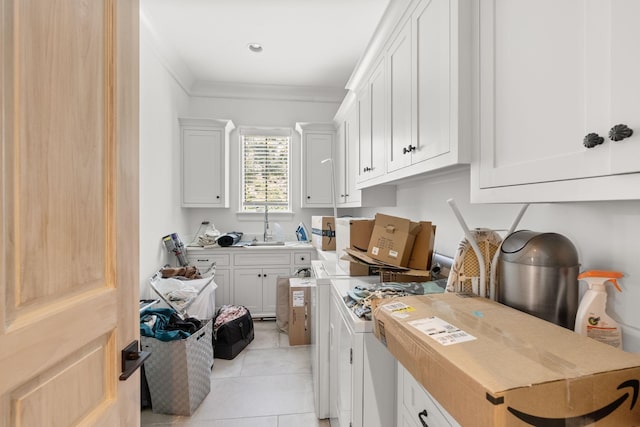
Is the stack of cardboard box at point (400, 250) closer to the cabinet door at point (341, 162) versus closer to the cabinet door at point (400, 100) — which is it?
the cabinet door at point (400, 100)

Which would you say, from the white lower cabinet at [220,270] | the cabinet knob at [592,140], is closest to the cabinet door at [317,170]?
the white lower cabinet at [220,270]

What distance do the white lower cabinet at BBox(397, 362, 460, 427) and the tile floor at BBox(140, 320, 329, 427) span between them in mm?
1026

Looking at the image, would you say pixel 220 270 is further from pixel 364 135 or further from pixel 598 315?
pixel 598 315

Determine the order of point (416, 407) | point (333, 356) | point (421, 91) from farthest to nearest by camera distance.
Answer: point (333, 356), point (421, 91), point (416, 407)

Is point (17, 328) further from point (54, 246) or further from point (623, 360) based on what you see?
point (623, 360)

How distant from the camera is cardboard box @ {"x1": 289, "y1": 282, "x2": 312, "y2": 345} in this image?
8.93 ft

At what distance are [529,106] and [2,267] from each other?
1214mm

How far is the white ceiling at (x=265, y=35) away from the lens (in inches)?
91.8

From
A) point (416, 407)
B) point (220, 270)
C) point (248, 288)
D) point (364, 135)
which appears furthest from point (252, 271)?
point (416, 407)

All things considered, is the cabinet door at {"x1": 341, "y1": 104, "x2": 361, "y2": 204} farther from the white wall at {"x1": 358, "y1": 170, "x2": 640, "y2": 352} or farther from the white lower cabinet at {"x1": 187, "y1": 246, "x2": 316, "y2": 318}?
Answer: the white wall at {"x1": 358, "y1": 170, "x2": 640, "y2": 352}

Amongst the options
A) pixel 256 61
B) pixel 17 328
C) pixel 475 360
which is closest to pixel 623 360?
pixel 475 360

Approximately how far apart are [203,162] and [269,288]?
1700mm

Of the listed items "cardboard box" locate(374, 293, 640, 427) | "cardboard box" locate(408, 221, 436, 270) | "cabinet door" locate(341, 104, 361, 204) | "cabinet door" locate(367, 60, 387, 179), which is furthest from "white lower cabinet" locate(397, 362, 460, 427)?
"cabinet door" locate(341, 104, 361, 204)

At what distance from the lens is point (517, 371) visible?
1.77 ft
